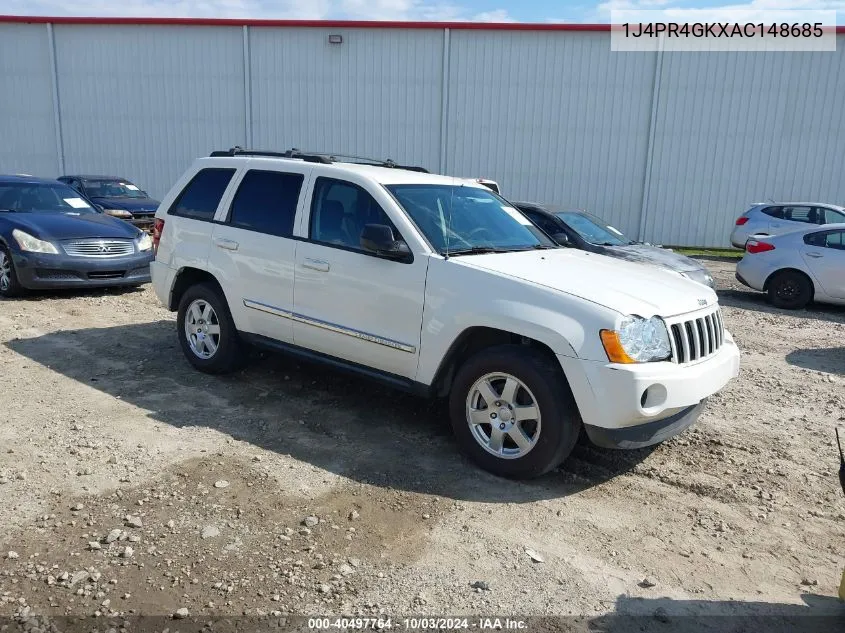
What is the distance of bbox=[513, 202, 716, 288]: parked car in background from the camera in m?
9.34

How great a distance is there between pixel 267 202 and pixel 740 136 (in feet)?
61.4

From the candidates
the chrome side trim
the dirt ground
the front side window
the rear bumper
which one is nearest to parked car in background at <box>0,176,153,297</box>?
the dirt ground

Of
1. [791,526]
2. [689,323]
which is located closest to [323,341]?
[689,323]

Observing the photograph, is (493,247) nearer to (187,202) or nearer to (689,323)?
(689,323)

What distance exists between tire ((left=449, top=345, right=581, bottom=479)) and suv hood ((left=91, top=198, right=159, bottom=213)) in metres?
12.7

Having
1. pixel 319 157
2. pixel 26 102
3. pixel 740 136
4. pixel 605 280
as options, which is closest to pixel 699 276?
pixel 605 280

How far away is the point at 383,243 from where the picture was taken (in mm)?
4488

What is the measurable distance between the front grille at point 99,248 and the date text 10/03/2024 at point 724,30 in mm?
16029

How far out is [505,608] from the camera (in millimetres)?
3025

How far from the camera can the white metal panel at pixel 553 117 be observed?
65.8 feet

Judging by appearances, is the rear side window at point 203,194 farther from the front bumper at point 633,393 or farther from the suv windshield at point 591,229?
the suv windshield at point 591,229

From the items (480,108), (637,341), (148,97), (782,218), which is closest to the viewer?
(637,341)

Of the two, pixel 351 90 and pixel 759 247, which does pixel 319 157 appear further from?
pixel 351 90

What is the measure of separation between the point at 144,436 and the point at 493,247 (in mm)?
2766
